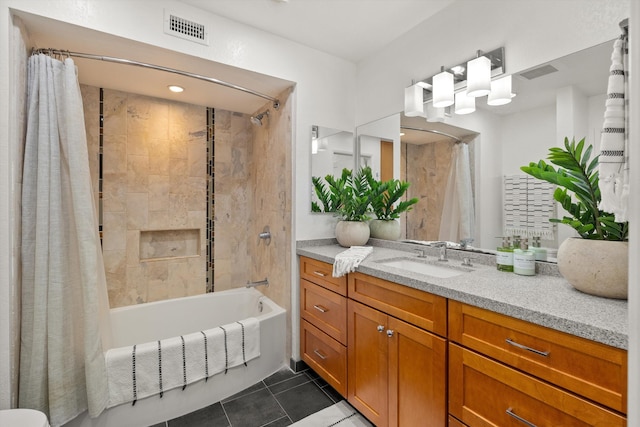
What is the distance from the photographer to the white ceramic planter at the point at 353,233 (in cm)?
221

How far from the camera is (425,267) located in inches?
70.8

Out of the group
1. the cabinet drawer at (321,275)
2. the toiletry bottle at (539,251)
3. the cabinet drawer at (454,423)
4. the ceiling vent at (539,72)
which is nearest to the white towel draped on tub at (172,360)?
the cabinet drawer at (321,275)

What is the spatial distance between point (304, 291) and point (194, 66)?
5.61 ft

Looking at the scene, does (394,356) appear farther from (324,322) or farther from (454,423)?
(324,322)

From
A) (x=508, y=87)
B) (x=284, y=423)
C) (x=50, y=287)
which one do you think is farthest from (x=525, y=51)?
(x=50, y=287)

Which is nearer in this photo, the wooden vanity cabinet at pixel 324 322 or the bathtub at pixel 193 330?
the bathtub at pixel 193 330

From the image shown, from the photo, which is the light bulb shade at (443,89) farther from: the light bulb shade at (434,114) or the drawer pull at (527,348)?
the drawer pull at (527,348)

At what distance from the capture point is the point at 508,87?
1.60 metres

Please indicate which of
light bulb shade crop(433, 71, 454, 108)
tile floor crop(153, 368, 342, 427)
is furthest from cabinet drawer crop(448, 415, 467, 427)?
light bulb shade crop(433, 71, 454, 108)

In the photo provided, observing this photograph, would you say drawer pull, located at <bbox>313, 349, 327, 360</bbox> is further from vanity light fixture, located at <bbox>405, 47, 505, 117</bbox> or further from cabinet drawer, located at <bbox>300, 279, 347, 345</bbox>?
vanity light fixture, located at <bbox>405, 47, 505, 117</bbox>

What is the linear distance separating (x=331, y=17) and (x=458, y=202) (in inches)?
57.6

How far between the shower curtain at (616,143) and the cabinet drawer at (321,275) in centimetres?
121

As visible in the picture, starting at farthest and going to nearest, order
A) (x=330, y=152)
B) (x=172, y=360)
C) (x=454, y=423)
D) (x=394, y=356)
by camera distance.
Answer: (x=330, y=152)
(x=172, y=360)
(x=394, y=356)
(x=454, y=423)

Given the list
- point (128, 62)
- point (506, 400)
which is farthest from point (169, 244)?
point (506, 400)
